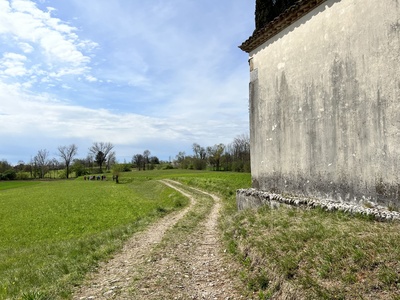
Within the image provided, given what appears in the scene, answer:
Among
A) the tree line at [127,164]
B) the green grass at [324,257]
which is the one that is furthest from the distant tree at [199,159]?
the green grass at [324,257]

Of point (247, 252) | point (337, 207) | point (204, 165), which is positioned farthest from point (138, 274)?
point (204, 165)

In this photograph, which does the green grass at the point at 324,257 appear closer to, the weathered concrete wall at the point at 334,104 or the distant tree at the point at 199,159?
the weathered concrete wall at the point at 334,104

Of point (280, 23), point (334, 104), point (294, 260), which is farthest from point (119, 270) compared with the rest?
point (280, 23)

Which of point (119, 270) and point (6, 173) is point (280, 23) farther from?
point (6, 173)

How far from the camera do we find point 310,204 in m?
8.48

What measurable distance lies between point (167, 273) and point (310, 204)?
429 centimetres

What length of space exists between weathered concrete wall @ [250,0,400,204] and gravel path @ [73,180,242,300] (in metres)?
3.65

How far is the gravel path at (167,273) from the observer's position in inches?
239

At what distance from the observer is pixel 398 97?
6.72 m

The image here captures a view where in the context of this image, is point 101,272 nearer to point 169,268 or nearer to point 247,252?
point 169,268

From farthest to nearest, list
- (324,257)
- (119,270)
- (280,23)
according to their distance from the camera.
→ (280,23) → (119,270) → (324,257)

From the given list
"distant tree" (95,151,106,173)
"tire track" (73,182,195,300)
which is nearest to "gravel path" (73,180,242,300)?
"tire track" (73,182,195,300)

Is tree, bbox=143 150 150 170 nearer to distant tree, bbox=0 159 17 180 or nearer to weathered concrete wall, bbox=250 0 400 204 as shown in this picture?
distant tree, bbox=0 159 17 180

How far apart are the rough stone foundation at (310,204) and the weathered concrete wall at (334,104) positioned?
0.27 metres
